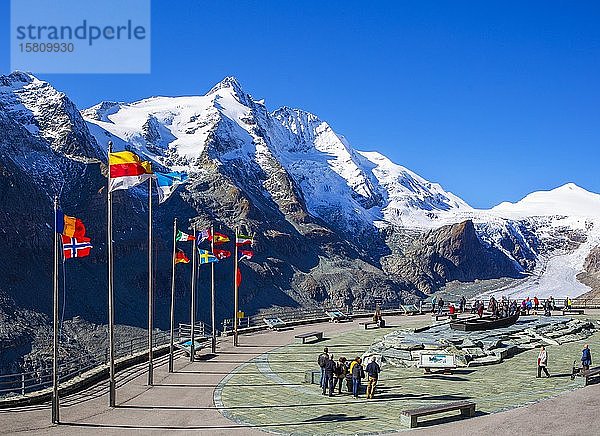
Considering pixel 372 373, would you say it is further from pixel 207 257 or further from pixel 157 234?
pixel 157 234

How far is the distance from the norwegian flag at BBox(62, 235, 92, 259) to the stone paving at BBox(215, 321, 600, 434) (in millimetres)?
7147

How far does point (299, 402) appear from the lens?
24.5m

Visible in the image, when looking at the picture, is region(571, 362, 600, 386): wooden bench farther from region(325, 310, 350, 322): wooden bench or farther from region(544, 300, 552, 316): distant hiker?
region(544, 300, 552, 316): distant hiker

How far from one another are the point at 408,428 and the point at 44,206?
101 metres

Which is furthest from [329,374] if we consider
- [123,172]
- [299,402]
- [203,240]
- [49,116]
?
[49,116]

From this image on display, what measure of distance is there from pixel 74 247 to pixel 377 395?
12.1 m

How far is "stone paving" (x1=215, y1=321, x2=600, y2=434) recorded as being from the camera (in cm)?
2153

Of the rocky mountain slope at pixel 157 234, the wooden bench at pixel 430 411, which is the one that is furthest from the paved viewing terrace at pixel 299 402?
the rocky mountain slope at pixel 157 234

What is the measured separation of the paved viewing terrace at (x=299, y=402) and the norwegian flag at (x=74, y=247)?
520 centimetres

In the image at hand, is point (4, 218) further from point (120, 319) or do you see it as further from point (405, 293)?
point (405, 293)

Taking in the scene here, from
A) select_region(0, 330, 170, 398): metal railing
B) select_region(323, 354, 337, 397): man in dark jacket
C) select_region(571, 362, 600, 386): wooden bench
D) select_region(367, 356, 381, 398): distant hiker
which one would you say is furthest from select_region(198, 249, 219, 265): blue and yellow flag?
select_region(571, 362, 600, 386): wooden bench

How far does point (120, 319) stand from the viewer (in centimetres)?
9281

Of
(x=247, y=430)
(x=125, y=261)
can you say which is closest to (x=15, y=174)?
(x=125, y=261)

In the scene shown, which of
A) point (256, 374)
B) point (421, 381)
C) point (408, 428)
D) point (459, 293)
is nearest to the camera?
point (408, 428)
